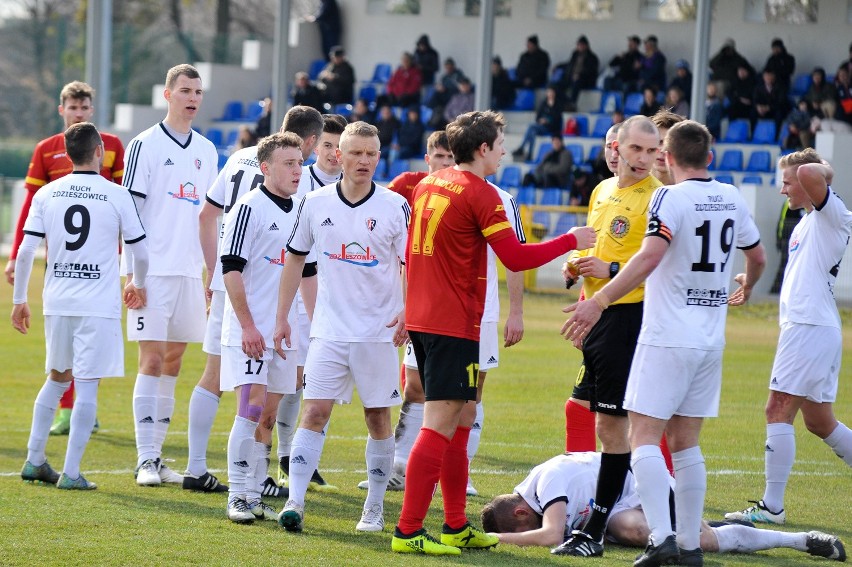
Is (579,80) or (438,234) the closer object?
(438,234)

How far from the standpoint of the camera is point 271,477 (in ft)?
27.0

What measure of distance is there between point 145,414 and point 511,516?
107 inches

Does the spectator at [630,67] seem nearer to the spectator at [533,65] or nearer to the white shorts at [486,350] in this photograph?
the spectator at [533,65]

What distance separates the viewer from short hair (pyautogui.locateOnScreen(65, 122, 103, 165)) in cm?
790

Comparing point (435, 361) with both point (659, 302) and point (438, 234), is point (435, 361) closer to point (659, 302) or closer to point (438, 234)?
point (438, 234)

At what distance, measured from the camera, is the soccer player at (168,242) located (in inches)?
330

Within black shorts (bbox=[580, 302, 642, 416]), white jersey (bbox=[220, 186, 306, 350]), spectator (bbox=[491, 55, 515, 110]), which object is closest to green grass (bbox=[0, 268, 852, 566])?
black shorts (bbox=[580, 302, 642, 416])

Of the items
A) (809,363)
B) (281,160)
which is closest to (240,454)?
(281,160)

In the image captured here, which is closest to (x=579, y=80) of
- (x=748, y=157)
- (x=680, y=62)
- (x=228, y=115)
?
(x=680, y=62)

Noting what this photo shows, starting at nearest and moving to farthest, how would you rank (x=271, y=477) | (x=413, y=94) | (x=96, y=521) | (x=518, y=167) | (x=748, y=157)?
(x=96, y=521)
(x=271, y=477)
(x=748, y=157)
(x=518, y=167)
(x=413, y=94)

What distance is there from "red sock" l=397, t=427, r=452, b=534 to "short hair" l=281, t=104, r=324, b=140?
2390 millimetres

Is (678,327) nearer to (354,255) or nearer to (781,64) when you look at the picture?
(354,255)

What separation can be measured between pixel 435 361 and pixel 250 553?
1.31m

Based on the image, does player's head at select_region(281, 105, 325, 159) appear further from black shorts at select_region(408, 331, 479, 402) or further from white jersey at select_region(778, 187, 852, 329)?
white jersey at select_region(778, 187, 852, 329)
